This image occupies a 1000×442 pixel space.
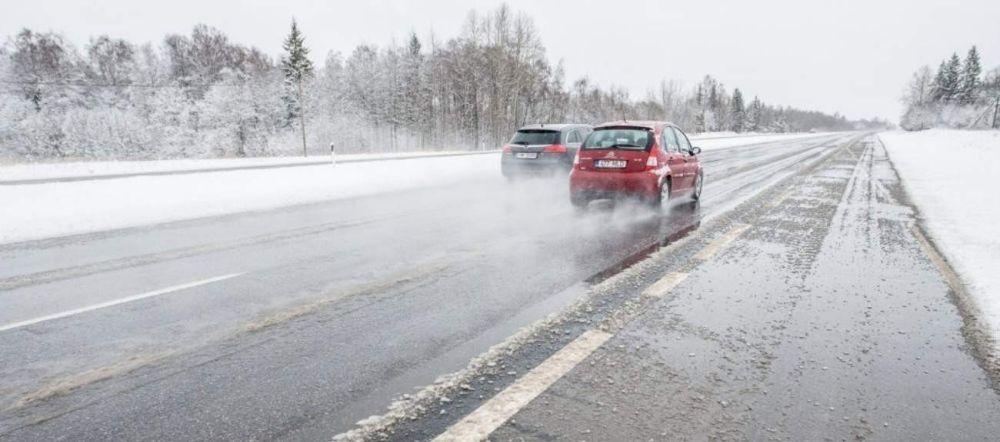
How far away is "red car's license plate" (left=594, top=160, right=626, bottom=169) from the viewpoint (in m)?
8.58

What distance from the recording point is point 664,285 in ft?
14.6

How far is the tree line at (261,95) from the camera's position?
45.3 m

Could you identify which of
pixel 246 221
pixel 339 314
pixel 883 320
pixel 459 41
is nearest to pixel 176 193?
pixel 246 221

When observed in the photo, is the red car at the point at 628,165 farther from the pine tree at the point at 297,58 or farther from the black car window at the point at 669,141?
the pine tree at the point at 297,58

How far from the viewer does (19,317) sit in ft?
12.4

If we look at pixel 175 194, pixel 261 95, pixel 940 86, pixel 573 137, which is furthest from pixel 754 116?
pixel 175 194

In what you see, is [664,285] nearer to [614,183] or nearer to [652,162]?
[614,183]

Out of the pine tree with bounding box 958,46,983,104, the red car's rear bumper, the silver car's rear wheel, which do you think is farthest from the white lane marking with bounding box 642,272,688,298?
the pine tree with bounding box 958,46,983,104

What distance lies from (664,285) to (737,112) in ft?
444

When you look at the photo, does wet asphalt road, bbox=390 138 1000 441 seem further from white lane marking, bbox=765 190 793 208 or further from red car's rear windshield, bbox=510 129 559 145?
red car's rear windshield, bbox=510 129 559 145

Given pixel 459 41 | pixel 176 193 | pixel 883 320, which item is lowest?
pixel 883 320

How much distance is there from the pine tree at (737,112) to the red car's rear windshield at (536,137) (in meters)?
125

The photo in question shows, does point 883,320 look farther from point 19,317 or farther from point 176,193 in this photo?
point 176,193

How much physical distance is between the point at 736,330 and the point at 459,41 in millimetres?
54813
